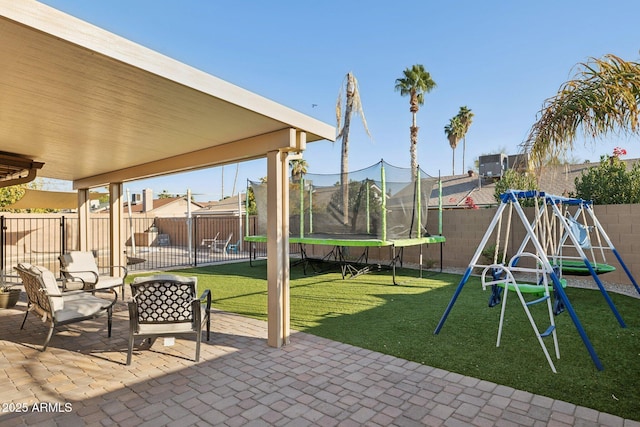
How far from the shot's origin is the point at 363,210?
8.97 metres

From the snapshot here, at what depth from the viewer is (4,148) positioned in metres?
5.17

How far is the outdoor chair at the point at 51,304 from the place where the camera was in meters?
3.67

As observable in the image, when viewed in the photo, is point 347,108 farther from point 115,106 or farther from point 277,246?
point 115,106

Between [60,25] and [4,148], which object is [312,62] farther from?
[60,25]

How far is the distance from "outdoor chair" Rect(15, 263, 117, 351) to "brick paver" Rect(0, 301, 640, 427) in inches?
12.9

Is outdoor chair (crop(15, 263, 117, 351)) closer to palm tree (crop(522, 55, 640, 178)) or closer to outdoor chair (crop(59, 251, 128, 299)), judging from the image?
outdoor chair (crop(59, 251, 128, 299))

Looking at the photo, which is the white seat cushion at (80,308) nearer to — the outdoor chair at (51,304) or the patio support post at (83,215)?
the outdoor chair at (51,304)

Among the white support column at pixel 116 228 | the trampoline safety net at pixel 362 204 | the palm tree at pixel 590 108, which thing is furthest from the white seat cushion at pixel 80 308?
the palm tree at pixel 590 108

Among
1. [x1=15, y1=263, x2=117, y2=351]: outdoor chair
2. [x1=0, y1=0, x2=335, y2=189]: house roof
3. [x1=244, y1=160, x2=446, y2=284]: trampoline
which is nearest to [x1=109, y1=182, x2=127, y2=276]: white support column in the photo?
[x1=0, y1=0, x2=335, y2=189]: house roof

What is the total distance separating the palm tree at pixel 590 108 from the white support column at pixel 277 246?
12.0 feet

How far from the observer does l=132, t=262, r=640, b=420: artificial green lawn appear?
289 cm

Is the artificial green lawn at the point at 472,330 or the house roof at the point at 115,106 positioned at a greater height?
the house roof at the point at 115,106

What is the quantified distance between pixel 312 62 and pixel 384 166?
289 inches

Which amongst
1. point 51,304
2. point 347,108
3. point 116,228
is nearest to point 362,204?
point 116,228
